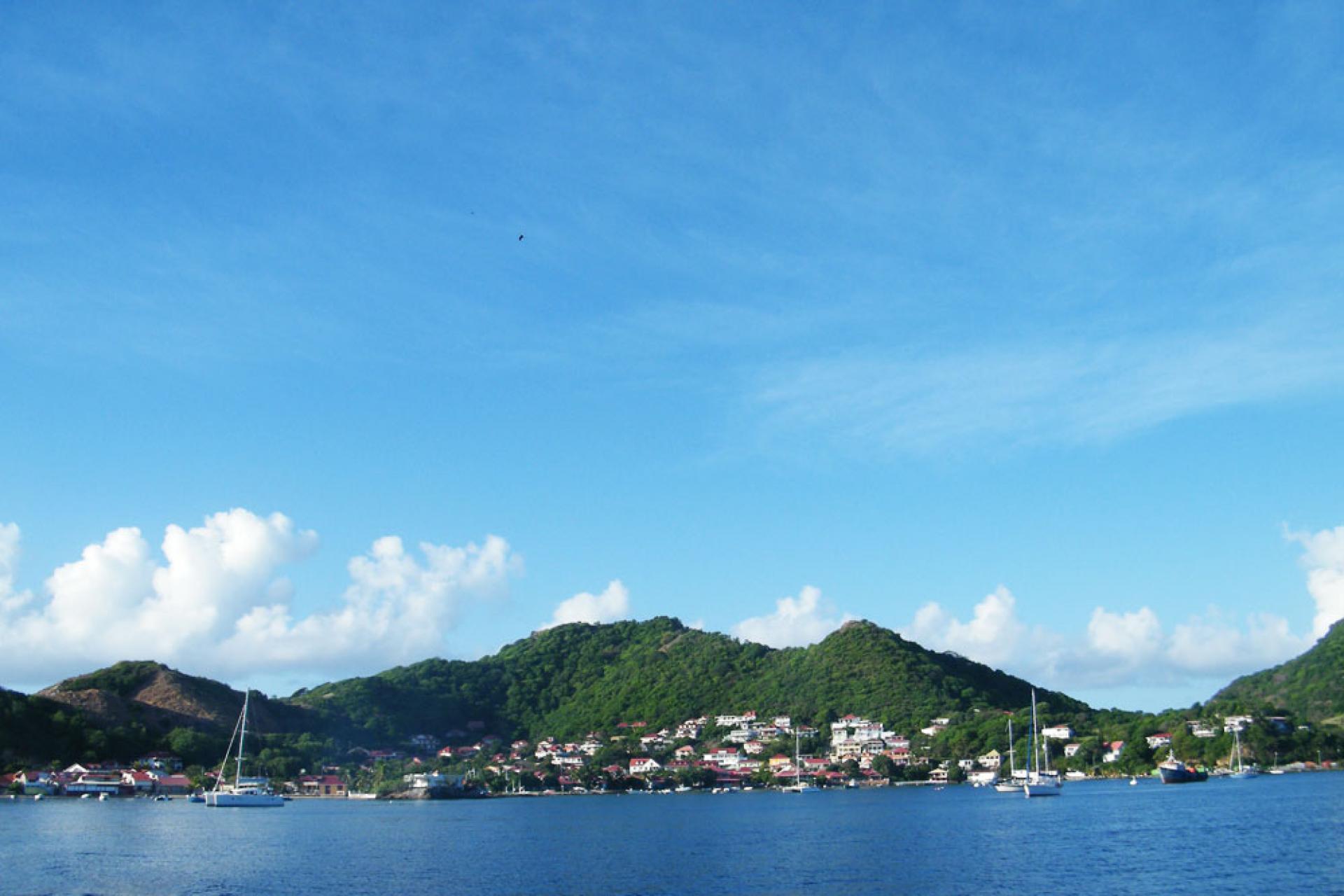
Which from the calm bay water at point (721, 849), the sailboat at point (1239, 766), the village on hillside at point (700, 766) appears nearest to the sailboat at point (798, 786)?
the village on hillside at point (700, 766)

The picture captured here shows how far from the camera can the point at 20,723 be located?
441 ft

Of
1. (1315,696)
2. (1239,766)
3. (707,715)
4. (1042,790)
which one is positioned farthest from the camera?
(707,715)

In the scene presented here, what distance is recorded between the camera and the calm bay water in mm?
39438

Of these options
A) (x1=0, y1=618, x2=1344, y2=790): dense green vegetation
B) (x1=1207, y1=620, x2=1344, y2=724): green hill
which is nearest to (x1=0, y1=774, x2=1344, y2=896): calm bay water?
(x1=0, y1=618, x2=1344, y2=790): dense green vegetation

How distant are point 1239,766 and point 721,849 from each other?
9901 centimetres

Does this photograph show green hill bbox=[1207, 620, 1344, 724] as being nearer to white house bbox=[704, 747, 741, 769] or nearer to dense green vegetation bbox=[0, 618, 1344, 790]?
dense green vegetation bbox=[0, 618, 1344, 790]

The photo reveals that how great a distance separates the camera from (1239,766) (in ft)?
414

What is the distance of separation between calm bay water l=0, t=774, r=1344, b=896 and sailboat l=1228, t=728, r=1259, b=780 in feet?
110

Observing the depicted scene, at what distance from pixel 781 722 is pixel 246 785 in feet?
280

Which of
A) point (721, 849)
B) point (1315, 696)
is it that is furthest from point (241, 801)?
point (1315, 696)

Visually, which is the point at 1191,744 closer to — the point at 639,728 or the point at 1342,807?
the point at 1342,807

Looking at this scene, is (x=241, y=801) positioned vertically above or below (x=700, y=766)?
below

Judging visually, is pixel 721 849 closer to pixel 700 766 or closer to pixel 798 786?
pixel 798 786

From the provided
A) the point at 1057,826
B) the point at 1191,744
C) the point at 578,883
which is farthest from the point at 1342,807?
the point at 1191,744
